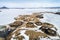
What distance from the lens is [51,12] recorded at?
1.82m

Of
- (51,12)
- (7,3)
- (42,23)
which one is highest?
(7,3)

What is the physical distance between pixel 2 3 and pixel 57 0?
0.87 m

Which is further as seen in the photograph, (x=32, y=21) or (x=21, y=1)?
(x=21, y=1)

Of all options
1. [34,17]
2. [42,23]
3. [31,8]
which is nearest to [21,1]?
[31,8]

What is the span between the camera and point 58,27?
5.49 ft

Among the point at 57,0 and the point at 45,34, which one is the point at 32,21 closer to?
the point at 45,34

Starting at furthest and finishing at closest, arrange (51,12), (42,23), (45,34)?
(51,12), (42,23), (45,34)

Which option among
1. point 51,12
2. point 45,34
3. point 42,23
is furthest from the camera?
point 51,12

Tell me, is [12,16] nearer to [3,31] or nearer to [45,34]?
[3,31]

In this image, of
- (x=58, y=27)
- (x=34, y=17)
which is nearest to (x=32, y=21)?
(x=34, y=17)

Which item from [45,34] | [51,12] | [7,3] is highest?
[7,3]

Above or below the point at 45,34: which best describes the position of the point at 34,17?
above

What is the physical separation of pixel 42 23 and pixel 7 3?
2.09ft

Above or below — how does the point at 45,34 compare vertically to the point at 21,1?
below
